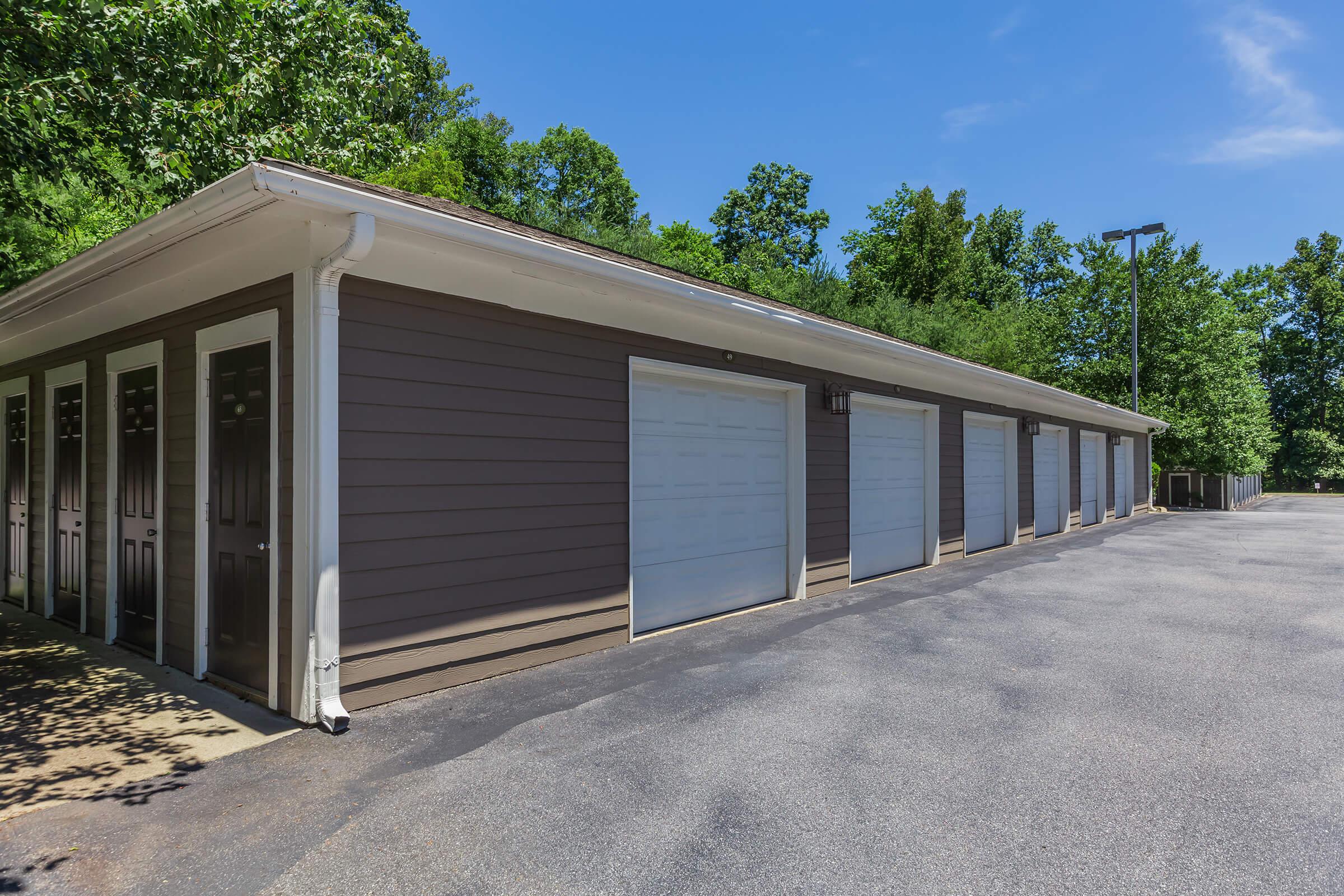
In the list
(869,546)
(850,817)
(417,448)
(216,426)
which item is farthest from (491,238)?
(869,546)

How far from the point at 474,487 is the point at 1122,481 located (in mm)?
18679

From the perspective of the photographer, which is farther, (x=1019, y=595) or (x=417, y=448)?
(x=1019, y=595)

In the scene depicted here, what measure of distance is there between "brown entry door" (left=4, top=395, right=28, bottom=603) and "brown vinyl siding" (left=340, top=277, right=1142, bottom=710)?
533cm

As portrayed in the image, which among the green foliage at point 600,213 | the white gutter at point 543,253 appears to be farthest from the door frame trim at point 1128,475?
the white gutter at point 543,253

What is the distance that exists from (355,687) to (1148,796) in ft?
12.0

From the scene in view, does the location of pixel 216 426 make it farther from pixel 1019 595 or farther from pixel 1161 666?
pixel 1019 595

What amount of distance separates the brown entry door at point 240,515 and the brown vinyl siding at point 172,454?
0.21 metres

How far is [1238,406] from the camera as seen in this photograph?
21281 millimetres

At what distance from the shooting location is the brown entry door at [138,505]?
16.0 ft

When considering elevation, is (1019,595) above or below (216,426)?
below

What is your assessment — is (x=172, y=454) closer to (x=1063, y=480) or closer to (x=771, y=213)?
(x=1063, y=480)

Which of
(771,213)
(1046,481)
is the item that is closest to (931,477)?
(1046,481)

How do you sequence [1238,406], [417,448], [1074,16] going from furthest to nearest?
[1238,406] < [1074,16] < [417,448]

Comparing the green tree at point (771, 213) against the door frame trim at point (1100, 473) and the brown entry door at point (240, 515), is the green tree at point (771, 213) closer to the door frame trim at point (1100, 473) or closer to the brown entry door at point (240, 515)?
the door frame trim at point (1100, 473)
